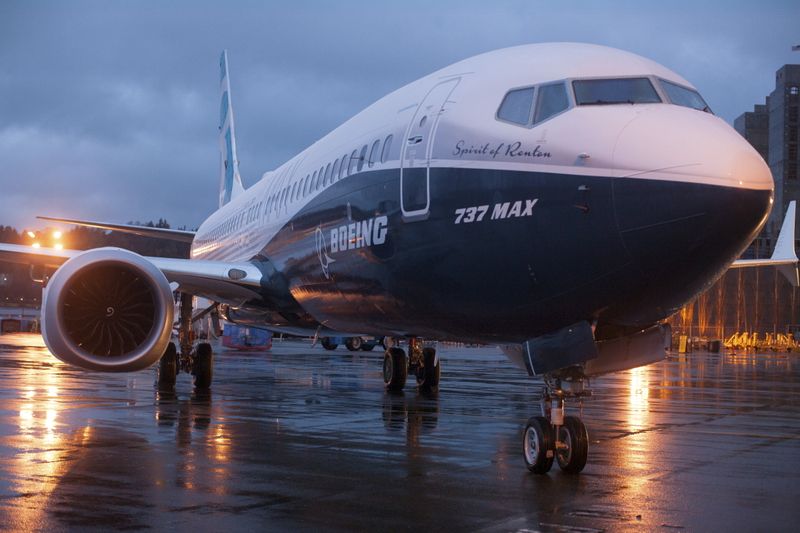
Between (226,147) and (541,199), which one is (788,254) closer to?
(541,199)

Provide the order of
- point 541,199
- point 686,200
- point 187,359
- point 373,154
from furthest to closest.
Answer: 1. point 187,359
2. point 373,154
3. point 541,199
4. point 686,200

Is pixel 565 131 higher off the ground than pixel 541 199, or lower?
higher

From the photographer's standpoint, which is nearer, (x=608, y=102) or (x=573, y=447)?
(x=608, y=102)

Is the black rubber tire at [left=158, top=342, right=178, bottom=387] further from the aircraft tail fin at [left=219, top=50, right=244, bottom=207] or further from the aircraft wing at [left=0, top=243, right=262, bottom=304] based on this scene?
the aircraft tail fin at [left=219, top=50, right=244, bottom=207]

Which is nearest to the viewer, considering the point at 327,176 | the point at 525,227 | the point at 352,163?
the point at 525,227

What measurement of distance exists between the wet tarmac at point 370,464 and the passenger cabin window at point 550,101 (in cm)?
316

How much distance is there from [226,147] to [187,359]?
14.5 metres

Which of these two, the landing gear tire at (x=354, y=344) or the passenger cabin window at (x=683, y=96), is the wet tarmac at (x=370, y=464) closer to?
the passenger cabin window at (x=683, y=96)

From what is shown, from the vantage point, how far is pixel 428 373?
1952cm

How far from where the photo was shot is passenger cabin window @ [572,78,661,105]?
8.44 metres

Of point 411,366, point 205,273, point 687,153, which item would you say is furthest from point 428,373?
point 687,153

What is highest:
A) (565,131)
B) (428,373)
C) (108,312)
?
(565,131)

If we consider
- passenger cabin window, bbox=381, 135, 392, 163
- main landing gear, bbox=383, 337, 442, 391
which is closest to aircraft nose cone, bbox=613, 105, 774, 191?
passenger cabin window, bbox=381, 135, 392, 163

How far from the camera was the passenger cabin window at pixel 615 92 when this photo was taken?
844 cm
